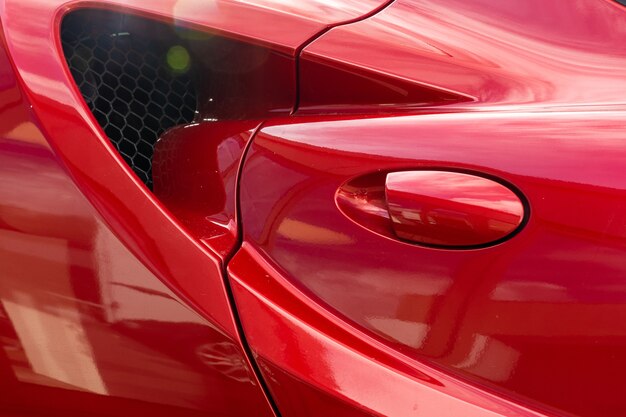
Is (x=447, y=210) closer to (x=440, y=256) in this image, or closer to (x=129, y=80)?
(x=440, y=256)

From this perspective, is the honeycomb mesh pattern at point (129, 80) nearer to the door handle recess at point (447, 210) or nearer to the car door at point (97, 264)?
the car door at point (97, 264)

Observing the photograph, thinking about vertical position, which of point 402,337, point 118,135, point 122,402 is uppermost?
point 118,135

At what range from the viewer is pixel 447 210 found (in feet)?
3.29

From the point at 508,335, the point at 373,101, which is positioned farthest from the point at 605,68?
the point at 508,335

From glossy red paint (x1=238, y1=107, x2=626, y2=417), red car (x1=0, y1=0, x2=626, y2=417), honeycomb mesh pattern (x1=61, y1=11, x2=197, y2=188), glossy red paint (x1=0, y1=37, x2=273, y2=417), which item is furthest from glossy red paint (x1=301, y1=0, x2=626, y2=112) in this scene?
glossy red paint (x1=0, y1=37, x2=273, y2=417)

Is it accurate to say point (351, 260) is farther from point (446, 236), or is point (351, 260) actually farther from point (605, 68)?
point (605, 68)

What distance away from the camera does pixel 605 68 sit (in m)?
1.29

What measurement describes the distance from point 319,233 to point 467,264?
0.71 ft

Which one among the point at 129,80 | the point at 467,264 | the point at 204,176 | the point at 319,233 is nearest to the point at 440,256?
the point at 467,264

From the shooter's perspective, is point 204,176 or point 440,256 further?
point 204,176

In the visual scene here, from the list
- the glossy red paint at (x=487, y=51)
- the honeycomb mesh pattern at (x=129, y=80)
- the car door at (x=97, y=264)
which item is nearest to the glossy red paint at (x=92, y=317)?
the car door at (x=97, y=264)

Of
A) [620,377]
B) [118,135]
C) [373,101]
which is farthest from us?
[118,135]

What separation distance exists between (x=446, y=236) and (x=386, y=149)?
15 cm

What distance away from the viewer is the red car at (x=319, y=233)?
3.24 ft
